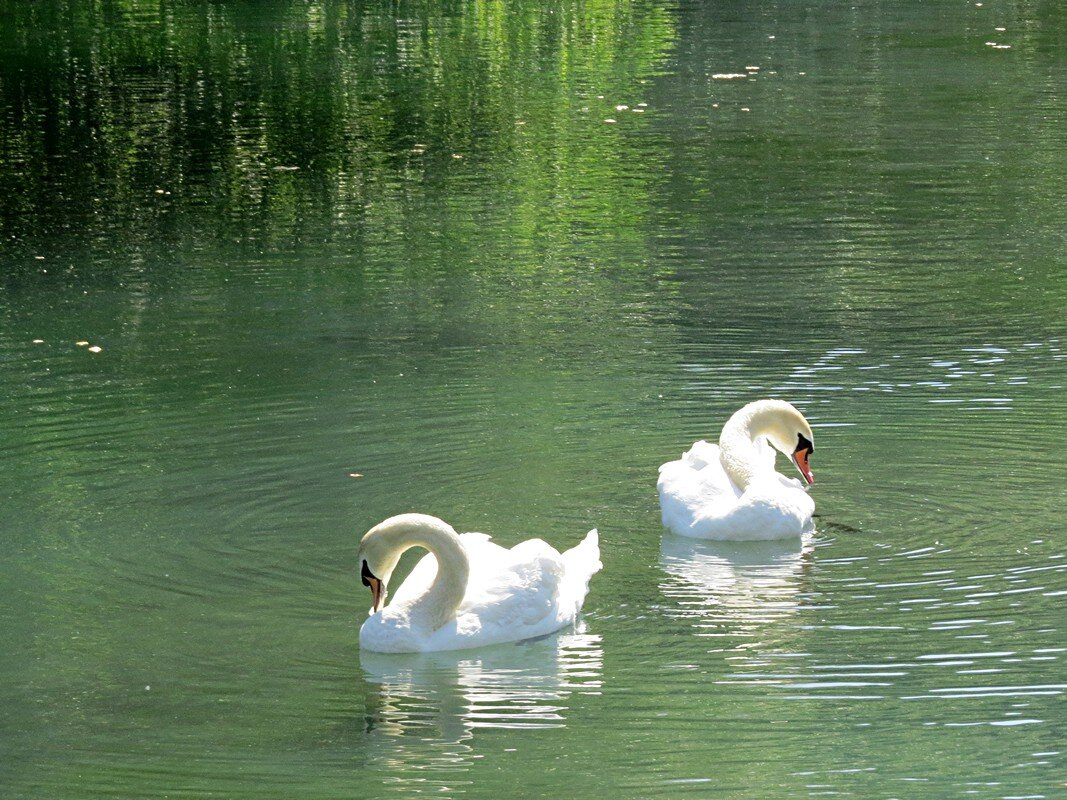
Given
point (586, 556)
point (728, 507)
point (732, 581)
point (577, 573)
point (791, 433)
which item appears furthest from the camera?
point (791, 433)

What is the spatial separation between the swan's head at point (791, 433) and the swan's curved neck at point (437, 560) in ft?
8.15

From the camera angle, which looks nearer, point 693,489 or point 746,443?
point 693,489

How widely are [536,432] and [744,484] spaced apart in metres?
1.61

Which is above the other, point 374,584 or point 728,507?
point 374,584

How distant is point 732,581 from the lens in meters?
8.90

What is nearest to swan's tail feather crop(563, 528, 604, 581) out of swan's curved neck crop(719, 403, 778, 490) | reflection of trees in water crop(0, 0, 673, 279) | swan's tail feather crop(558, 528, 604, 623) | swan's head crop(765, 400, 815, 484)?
Answer: swan's tail feather crop(558, 528, 604, 623)

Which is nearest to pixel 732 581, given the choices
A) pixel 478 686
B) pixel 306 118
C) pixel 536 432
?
pixel 478 686

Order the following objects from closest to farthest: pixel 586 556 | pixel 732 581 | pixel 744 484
→ pixel 586 556 → pixel 732 581 → pixel 744 484

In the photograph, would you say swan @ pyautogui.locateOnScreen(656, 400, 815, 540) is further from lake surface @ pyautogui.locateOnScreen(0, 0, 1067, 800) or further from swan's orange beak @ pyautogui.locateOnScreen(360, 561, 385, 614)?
swan's orange beak @ pyautogui.locateOnScreen(360, 561, 385, 614)

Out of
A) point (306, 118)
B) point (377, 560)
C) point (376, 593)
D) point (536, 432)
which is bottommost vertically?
point (536, 432)

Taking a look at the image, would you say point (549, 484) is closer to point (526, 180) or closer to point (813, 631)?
point (813, 631)

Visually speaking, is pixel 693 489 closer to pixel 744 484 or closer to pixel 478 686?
pixel 744 484

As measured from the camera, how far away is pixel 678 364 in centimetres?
1244

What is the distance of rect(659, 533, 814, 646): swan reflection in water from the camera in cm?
825
